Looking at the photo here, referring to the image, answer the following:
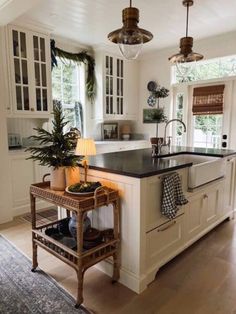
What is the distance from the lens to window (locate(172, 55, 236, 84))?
428 cm

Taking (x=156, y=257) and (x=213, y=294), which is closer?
(x=213, y=294)

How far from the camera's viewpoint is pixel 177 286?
2.03 metres

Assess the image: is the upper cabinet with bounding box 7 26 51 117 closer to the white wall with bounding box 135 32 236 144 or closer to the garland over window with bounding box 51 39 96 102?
the garland over window with bounding box 51 39 96 102

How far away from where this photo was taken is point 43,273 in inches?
86.3

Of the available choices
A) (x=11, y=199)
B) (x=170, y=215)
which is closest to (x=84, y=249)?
(x=170, y=215)

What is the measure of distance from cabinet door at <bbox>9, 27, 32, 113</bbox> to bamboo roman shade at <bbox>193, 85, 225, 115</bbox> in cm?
299

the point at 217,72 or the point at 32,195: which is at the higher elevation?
the point at 217,72

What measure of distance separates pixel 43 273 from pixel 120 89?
3.97 meters

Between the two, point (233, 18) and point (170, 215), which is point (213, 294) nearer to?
point (170, 215)

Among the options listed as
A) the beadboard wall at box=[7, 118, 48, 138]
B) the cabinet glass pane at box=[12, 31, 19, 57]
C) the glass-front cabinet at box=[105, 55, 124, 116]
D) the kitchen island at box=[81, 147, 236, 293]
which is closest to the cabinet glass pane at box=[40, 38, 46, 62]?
the cabinet glass pane at box=[12, 31, 19, 57]

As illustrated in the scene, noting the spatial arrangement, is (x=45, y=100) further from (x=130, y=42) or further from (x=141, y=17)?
(x=130, y=42)

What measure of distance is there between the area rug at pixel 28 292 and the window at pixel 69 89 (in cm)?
298

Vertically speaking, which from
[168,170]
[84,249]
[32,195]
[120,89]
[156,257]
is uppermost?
[120,89]

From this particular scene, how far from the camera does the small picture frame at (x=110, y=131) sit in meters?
5.35
